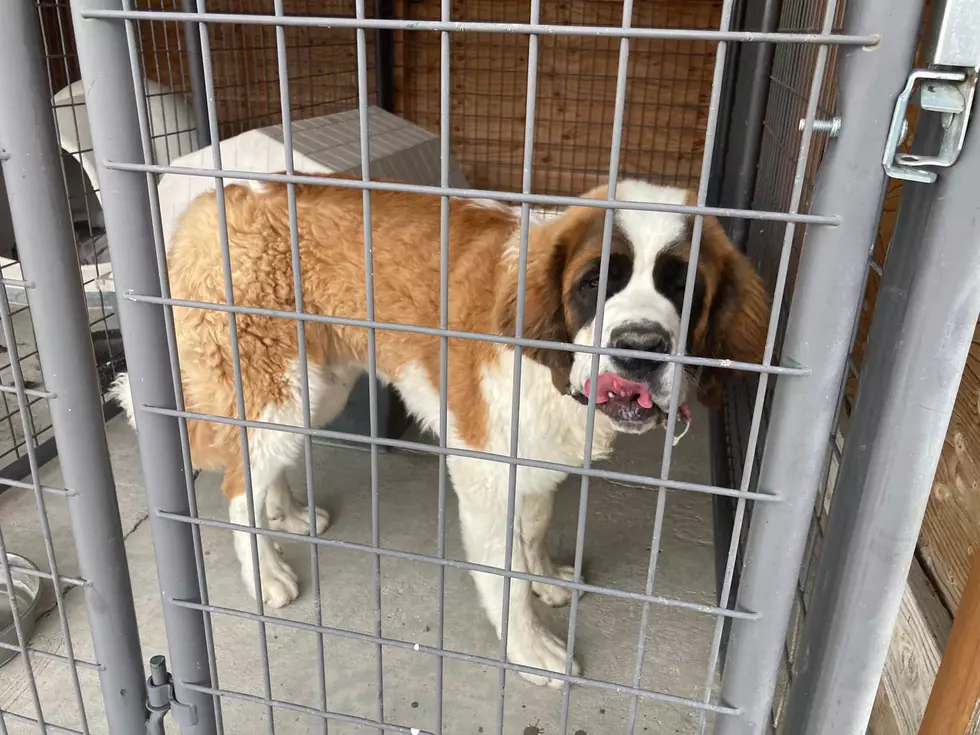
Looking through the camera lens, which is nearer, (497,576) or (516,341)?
(516,341)

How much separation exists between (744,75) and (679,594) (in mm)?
2169

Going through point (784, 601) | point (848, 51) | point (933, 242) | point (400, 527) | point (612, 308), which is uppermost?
point (848, 51)

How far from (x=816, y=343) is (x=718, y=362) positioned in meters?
0.12

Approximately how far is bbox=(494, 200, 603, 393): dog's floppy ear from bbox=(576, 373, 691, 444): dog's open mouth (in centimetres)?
10

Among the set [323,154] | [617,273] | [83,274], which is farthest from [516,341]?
[83,274]

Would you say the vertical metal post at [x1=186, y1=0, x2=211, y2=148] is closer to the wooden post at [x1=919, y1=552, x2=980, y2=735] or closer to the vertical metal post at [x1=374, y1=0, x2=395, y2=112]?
the vertical metal post at [x1=374, y1=0, x2=395, y2=112]

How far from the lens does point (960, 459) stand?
1.32 meters

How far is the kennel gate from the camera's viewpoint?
0.78 metres

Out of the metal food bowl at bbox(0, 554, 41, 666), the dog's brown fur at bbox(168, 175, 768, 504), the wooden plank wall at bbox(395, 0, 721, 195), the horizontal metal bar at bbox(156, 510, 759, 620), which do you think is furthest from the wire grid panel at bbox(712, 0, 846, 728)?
the metal food bowl at bbox(0, 554, 41, 666)

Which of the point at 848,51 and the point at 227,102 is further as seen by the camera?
the point at 227,102

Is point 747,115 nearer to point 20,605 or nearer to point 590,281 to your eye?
point 590,281

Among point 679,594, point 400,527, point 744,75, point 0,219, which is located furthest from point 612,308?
point 0,219

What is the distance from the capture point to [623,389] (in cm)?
142

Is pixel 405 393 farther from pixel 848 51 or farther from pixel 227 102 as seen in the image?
pixel 227 102
